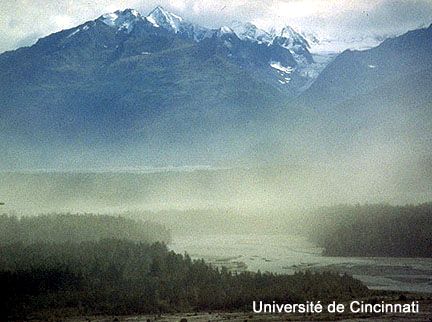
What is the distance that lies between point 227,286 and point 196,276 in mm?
12987

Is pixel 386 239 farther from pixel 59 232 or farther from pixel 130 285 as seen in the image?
pixel 130 285

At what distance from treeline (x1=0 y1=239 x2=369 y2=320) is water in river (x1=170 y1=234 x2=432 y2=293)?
47.0ft

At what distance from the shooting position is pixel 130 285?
110312 mm

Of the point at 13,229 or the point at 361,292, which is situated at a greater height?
the point at 13,229

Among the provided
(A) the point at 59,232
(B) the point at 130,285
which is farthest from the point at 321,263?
(A) the point at 59,232

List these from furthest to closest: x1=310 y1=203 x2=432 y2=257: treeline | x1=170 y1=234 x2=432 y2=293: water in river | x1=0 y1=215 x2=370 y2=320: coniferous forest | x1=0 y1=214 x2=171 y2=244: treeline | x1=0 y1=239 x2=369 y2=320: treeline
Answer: x1=310 y1=203 x2=432 y2=257: treeline, x1=0 y1=214 x2=171 y2=244: treeline, x1=170 y1=234 x2=432 y2=293: water in river, x1=0 y1=215 x2=370 y2=320: coniferous forest, x1=0 y1=239 x2=369 y2=320: treeline

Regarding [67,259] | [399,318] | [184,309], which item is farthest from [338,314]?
[67,259]

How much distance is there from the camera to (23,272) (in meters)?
118

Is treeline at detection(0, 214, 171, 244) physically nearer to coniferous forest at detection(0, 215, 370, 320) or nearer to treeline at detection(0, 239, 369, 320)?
coniferous forest at detection(0, 215, 370, 320)

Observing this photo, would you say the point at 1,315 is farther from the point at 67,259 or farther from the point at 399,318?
the point at 399,318

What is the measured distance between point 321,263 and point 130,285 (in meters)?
61.1

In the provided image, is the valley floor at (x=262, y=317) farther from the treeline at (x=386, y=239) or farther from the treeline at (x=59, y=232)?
the treeline at (x=386, y=239)

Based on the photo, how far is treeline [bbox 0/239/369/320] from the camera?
94.2 m

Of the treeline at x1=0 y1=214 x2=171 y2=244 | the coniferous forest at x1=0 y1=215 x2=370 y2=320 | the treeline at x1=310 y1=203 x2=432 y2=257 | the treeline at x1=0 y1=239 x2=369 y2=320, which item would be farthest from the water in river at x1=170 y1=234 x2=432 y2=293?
the treeline at x1=0 y1=214 x2=171 y2=244
